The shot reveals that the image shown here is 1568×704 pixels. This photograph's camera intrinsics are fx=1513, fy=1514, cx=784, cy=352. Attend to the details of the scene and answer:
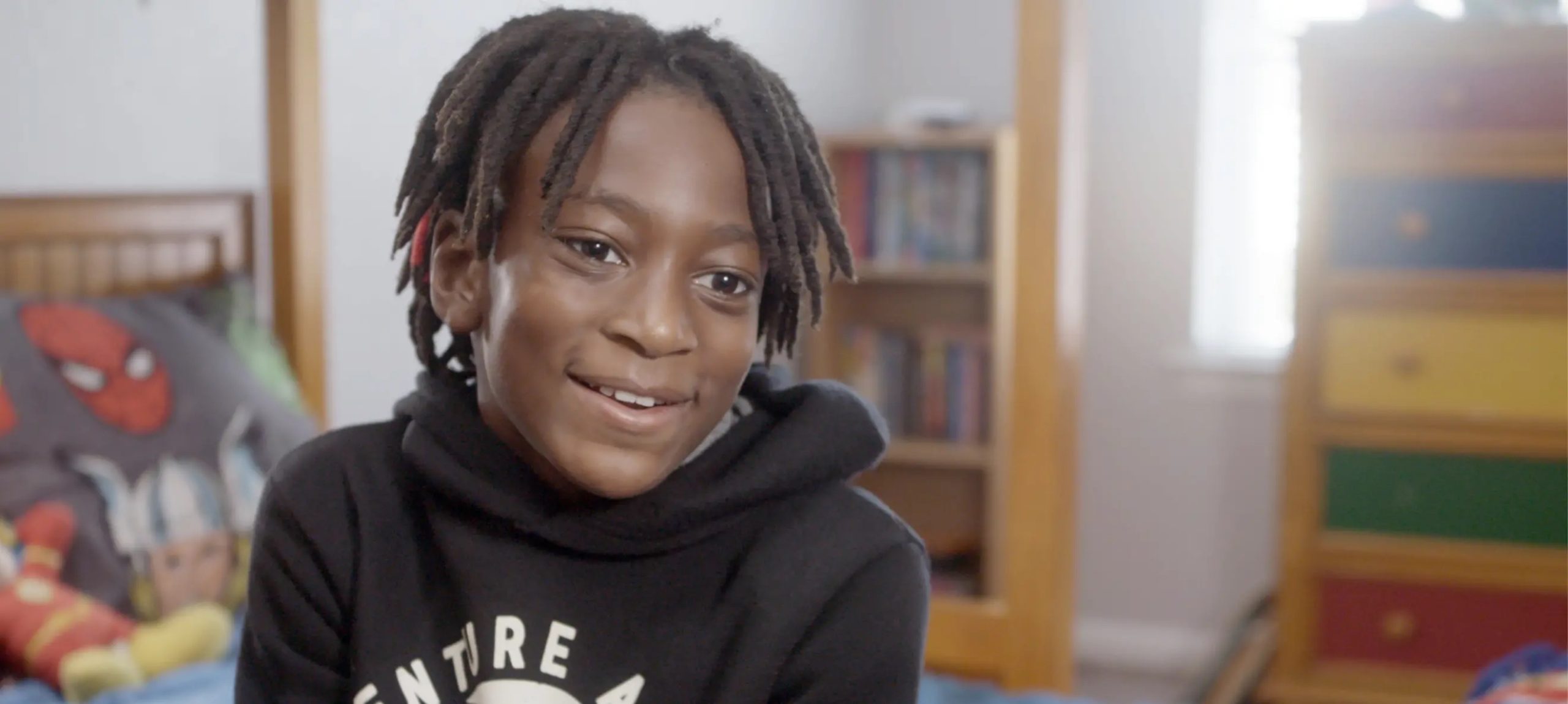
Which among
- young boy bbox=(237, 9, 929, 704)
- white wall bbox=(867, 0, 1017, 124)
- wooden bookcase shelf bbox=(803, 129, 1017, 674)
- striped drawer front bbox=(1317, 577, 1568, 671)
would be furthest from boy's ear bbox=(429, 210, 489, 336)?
white wall bbox=(867, 0, 1017, 124)

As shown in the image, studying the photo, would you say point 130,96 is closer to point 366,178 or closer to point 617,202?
point 366,178

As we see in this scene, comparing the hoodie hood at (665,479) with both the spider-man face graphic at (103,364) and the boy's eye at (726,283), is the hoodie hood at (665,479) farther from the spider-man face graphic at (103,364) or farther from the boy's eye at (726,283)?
the spider-man face graphic at (103,364)

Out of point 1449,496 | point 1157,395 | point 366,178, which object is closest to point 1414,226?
point 1449,496

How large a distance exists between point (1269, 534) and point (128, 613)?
6.92ft

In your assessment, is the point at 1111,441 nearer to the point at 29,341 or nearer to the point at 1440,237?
the point at 1440,237

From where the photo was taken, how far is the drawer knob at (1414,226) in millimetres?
2123

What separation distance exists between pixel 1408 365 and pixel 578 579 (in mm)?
1659

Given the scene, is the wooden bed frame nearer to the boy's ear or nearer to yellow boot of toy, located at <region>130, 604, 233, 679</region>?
yellow boot of toy, located at <region>130, 604, 233, 679</region>

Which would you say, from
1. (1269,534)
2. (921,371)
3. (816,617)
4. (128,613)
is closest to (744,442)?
(816,617)

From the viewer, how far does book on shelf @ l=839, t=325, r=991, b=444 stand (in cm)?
276

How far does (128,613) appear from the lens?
135cm

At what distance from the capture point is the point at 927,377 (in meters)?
2.79

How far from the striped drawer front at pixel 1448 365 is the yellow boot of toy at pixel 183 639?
155 centimetres

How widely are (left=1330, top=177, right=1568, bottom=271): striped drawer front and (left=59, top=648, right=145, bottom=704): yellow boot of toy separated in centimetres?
168
